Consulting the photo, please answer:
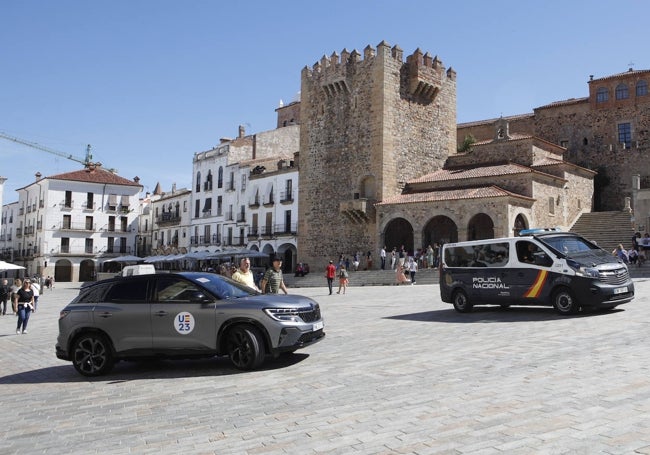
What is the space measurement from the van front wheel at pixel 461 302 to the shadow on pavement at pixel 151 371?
5871 mm

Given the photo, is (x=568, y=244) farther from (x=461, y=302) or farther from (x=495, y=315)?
(x=461, y=302)

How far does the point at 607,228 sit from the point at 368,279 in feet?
42.2

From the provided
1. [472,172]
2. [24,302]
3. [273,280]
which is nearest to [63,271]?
[472,172]

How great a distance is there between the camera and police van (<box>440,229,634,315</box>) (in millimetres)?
11195

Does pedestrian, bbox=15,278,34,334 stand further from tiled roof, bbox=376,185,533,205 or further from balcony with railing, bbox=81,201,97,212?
balcony with railing, bbox=81,201,97,212

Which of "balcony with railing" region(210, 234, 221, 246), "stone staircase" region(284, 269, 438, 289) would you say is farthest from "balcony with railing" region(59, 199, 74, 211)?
"stone staircase" region(284, 269, 438, 289)

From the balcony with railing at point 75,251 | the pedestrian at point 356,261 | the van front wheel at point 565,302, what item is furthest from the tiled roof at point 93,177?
the van front wheel at point 565,302

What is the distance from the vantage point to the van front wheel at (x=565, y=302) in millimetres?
11312

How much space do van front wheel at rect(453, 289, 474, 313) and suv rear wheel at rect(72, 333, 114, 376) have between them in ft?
26.7

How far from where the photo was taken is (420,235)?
3048cm

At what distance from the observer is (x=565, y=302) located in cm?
1148

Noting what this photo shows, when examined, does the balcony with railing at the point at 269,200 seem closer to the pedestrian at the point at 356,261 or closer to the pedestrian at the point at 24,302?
the pedestrian at the point at 356,261

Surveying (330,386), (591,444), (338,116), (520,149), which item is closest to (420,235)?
(520,149)

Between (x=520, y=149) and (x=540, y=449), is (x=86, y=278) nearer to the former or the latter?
(x=520, y=149)
